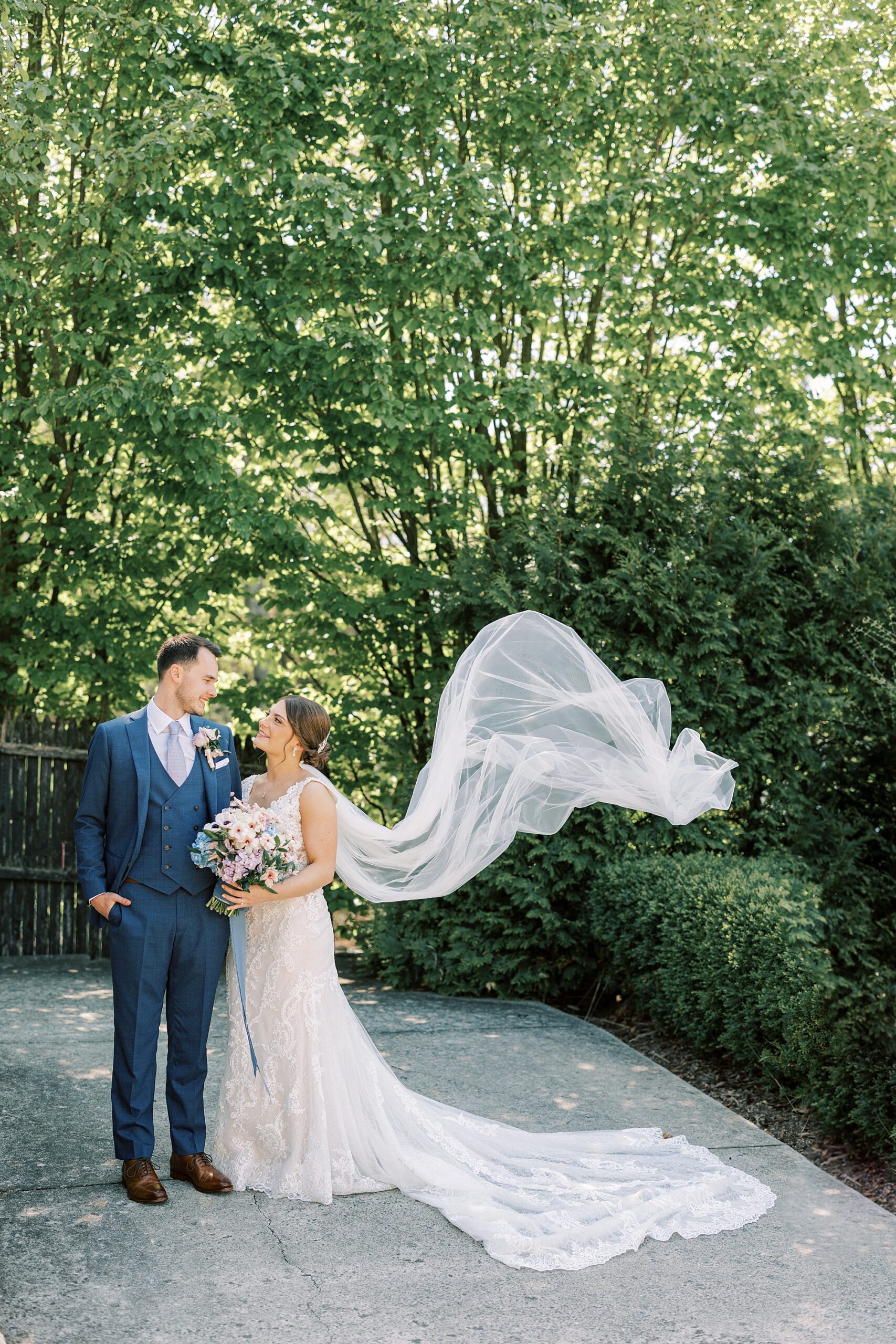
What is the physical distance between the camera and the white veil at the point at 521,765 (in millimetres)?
5570

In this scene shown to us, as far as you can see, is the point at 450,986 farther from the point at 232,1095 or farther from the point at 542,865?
the point at 232,1095

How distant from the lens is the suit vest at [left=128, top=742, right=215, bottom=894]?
188 inches

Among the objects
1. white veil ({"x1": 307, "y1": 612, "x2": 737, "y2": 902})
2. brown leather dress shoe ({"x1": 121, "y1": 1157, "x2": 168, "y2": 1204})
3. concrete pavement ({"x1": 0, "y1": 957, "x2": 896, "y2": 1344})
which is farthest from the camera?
white veil ({"x1": 307, "y1": 612, "x2": 737, "y2": 902})

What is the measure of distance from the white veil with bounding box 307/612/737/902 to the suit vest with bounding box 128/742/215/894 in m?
0.78

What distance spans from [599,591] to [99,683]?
14.0 ft

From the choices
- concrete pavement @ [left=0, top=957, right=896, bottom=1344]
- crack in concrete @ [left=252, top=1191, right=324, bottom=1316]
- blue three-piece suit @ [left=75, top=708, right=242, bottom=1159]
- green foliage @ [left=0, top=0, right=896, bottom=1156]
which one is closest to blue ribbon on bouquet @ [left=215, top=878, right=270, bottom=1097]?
blue three-piece suit @ [left=75, top=708, right=242, bottom=1159]

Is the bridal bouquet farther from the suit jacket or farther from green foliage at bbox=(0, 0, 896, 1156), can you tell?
green foliage at bbox=(0, 0, 896, 1156)

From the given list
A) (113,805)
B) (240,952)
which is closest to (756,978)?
(240,952)

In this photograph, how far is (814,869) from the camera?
894 centimetres

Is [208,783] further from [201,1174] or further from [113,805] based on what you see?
[201,1174]

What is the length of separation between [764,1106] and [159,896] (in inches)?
137

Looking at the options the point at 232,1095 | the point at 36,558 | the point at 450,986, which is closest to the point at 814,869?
the point at 450,986

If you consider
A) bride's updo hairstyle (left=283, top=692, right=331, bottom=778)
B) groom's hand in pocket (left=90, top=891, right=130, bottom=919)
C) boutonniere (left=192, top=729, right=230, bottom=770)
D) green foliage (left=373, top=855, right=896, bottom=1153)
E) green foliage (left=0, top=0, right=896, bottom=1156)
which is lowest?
green foliage (left=373, top=855, right=896, bottom=1153)

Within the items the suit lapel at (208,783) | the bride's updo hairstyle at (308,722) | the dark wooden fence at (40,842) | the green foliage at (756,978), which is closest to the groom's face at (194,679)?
the suit lapel at (208,783)
